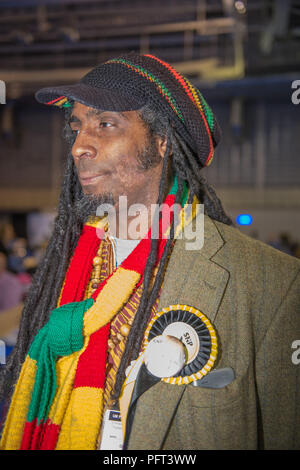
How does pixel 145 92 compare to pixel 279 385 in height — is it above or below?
above

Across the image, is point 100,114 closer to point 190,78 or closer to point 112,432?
point 112,432

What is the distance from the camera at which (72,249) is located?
162cm

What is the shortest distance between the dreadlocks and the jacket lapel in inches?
2.2

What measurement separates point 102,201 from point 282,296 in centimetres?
67

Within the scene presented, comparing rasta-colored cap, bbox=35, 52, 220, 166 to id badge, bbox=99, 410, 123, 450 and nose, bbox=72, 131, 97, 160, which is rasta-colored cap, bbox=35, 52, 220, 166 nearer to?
nose, bbox=72, 131, 97, 160

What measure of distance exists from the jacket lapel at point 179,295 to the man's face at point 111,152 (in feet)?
0.91

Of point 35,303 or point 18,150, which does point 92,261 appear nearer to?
point 35,303

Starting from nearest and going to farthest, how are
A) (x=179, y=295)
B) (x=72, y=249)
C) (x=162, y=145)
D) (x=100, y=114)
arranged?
(x=179, y=295)
(x=100, y=114)
(x=162, y=145)
(x=72, y=249)

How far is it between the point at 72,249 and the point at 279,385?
892 millimetres

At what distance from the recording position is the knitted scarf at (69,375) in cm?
124

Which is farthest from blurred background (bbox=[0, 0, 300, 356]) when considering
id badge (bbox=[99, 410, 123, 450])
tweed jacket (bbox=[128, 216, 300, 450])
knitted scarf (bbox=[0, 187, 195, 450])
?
id badge (bbox=[99, 410, 123, 450])

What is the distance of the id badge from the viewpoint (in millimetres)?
1206

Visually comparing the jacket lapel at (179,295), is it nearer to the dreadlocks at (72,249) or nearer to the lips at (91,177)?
the dreadlocks at (72,249)

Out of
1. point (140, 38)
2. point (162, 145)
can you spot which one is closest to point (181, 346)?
point (162, 145)
